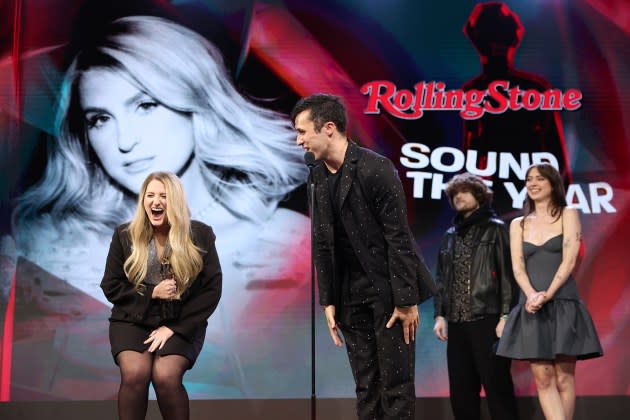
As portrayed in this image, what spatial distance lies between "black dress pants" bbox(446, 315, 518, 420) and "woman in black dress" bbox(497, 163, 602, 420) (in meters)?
0.19

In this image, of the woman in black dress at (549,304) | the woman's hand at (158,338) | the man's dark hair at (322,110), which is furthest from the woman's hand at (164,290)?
the woman in black dress at (549,304)

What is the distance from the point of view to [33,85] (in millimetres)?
5176

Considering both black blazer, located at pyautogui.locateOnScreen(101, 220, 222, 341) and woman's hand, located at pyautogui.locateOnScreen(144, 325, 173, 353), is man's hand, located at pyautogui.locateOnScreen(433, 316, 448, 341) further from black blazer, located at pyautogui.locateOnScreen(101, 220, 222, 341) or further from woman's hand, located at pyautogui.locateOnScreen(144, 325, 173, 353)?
woman's hand, located at pyautogui.locateOnScreen(144, 325, 173, 353)

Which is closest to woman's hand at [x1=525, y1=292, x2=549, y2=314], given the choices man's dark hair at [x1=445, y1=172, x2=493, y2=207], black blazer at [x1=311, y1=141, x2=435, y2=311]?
man's dark hair at [x1=445, y1=172, x2=493, y2=207]

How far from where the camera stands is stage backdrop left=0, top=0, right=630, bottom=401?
16.7 ft

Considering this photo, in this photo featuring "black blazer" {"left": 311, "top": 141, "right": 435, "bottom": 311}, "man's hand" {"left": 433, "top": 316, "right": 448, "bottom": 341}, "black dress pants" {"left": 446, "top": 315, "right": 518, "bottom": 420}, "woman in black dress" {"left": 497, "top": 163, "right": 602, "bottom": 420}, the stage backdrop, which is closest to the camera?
"black blazer" {"left": 311, "top": 141, "right": 435, "bottom": 311}

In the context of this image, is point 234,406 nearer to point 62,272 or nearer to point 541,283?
point 62,272

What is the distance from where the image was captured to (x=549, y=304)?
13.8 feet

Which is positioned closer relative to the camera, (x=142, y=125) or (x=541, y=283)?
(x=541, y=283)

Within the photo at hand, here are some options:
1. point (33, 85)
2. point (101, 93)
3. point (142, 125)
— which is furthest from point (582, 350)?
point (33, 85)

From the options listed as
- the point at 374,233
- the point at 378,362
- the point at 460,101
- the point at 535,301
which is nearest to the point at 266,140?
the point at 460,101

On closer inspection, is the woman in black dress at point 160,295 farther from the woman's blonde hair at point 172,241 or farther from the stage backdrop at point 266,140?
the stage backdrop at point 266,140

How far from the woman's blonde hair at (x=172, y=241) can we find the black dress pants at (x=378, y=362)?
88 cm

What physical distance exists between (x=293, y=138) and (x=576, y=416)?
8.63 feet
